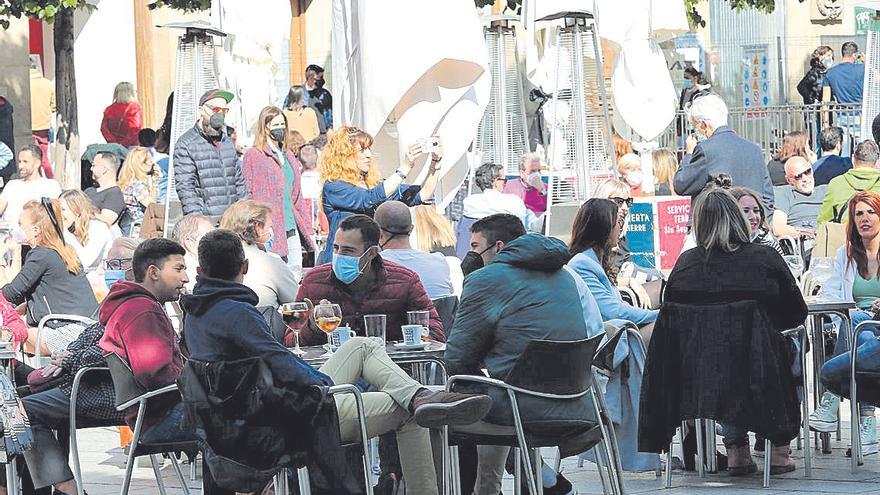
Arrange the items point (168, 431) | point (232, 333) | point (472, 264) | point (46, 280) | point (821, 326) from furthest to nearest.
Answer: point (46, 280) < point (821, 326) < point (472, 264) < point (168, 431) < point (232, 333)

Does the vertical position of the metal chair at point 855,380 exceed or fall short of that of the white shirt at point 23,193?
it falls short

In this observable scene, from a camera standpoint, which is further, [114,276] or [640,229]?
[640,229]

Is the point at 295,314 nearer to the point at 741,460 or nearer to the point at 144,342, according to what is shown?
the point at 144,342

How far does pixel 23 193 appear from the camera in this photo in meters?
15.9

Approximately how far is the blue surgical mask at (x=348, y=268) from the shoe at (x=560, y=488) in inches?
52.9

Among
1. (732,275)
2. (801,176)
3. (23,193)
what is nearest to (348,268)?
(732,275)

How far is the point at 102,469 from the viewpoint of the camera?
409 inches

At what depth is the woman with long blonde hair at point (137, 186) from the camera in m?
16.0

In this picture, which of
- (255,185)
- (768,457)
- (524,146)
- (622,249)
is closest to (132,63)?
(524,146)

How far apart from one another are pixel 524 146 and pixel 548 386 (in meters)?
12.3

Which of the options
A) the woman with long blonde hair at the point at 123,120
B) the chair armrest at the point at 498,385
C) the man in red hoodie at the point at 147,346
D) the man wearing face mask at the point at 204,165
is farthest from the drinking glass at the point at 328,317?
the woman with long blonde hair at the point at 123,120

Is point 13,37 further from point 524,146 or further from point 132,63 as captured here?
point 524,146

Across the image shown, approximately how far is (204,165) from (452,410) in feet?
19.9

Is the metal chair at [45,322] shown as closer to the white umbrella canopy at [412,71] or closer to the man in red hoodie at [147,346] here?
the man in red hoodie at [147,346]
